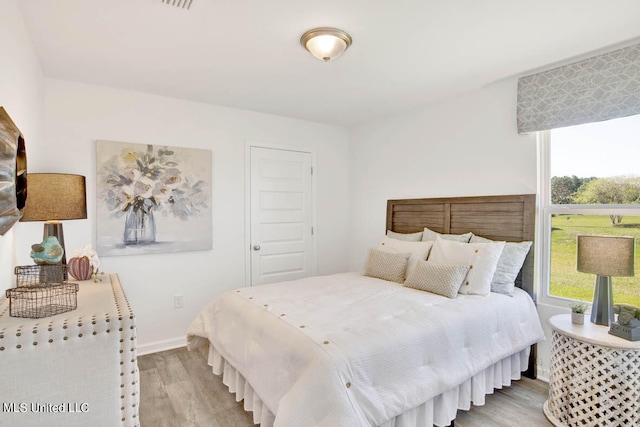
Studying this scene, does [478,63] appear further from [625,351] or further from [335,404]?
[335,404]

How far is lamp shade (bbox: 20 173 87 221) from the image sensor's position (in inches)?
74.5

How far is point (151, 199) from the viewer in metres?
3.21

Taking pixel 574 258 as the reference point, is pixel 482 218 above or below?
above

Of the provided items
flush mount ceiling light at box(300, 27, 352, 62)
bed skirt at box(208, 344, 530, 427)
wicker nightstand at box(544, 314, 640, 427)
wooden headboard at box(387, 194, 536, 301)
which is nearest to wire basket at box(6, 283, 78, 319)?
bed skirt at box(208, 344, 530, 427)

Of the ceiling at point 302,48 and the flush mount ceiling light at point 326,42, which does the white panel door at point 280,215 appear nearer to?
the ceiling at point 302,48

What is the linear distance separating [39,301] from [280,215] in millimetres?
2805

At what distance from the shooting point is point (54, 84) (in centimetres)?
281

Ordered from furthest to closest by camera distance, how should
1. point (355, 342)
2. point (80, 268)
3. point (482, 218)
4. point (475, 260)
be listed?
point (482, 218)
point (475, 260)
point (80, 268)
point (355, 342)

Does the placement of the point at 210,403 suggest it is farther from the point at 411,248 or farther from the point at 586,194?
the point at 586,194

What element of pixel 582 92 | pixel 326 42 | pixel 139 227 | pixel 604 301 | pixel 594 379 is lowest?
pixel 594 379

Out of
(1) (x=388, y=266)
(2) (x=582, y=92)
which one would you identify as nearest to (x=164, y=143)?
(1) (x=388, y=266)

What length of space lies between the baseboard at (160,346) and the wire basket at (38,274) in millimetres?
1827

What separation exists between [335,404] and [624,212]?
2.33 meters
